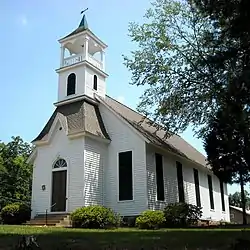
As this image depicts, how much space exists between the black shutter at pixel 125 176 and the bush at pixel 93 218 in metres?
Result: 2.63

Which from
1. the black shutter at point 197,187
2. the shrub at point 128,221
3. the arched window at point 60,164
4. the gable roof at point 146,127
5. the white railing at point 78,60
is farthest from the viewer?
the black shutter at point 197,187

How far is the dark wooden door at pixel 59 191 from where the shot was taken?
2188cm

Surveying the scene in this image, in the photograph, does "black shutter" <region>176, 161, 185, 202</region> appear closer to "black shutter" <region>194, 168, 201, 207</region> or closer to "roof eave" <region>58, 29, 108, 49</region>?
"black shutter" <region>194, 168, 201, 207</region>

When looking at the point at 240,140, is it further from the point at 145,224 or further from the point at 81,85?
the point at 81,85

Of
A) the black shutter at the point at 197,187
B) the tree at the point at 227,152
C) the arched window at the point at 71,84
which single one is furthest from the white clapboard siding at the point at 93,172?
the black shutter at the point at 197,187

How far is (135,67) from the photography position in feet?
80.4

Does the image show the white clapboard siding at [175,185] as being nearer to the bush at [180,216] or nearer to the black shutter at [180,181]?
the black shutter at [180,181]

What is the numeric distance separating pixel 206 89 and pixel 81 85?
28.2 ft

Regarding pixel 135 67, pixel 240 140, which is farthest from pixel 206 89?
pixel 135 67

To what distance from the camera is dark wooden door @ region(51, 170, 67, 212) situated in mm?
21875

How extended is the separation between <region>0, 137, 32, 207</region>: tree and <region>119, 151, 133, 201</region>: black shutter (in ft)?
85.9

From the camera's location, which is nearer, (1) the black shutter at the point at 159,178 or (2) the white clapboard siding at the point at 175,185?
(2) the white clapboard siding at the point at 175,185

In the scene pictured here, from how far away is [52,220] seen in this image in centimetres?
2048

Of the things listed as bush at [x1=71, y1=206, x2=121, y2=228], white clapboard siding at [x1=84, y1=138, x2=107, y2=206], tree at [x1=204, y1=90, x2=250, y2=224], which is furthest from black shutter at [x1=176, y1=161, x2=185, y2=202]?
bush at [x1=71, y1=206, x2=121, y2=228]
